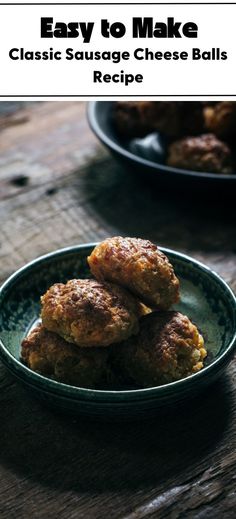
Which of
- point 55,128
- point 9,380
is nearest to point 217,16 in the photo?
point 55,128

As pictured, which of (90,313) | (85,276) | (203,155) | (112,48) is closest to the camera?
(90,313)

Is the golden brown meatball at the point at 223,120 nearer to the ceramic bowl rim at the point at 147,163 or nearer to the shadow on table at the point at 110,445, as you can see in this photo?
the ceramic bowl rim at the point at 147,163

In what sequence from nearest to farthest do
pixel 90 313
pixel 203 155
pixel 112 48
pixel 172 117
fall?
pixel 90 313 < pixel 112 48 < pixel 203 155 < pixel 172 117

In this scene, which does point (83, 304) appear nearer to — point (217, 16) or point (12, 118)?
point (217, 16)

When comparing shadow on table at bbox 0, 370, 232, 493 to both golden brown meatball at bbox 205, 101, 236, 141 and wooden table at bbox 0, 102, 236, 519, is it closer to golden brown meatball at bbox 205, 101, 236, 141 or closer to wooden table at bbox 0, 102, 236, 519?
wooden table at bbox 0, 102, 236, 519

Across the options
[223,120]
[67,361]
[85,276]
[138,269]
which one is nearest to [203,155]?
[223,120]

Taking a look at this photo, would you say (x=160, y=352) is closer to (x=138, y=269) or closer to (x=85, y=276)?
(x=138, y=269)

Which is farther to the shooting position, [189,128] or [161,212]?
[189,128]
